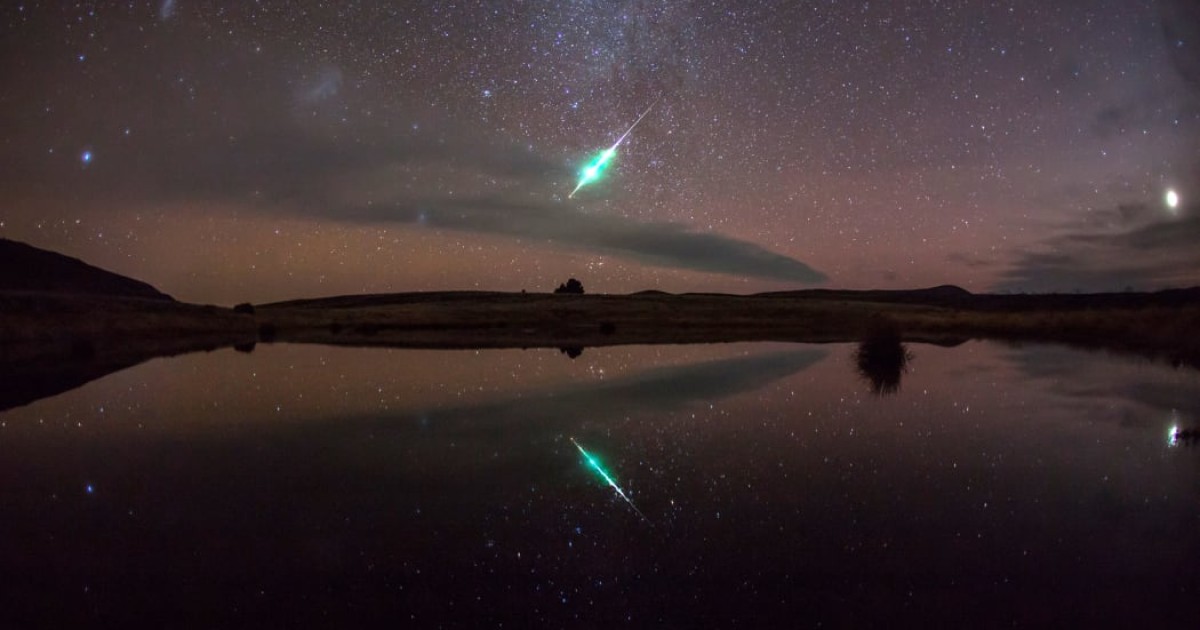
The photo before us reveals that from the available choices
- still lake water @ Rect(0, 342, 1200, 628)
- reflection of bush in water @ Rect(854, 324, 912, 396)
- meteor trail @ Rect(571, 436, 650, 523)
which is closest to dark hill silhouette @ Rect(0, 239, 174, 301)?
reflection of bush in water @ Rect(854, 324, 912, 396)

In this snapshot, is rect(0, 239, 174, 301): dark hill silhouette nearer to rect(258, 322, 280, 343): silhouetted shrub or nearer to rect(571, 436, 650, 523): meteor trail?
rect(258, 322, 280, 343): silhouetted shrub

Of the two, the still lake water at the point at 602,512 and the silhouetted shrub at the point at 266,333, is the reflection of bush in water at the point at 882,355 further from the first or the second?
the silhouetted shrub at the point at 266,333

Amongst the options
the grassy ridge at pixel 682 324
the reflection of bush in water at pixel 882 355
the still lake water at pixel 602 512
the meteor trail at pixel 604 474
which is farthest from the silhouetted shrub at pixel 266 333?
the meteor trail at pixel 604 474

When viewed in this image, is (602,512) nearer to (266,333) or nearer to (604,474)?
(604,474)

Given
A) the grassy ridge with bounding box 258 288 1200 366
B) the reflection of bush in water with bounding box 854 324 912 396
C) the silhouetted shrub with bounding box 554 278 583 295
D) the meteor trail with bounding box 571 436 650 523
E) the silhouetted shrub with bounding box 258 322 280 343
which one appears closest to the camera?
the meteor trail with bounding box 571 436 650 523

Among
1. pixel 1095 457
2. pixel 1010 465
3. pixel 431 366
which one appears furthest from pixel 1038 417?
pixel 431 366

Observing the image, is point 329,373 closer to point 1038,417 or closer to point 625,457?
point 625,457
